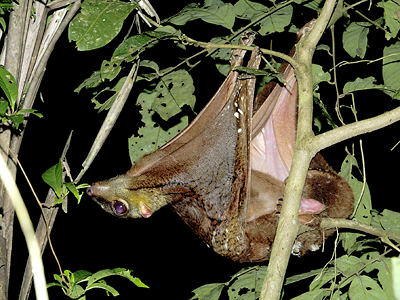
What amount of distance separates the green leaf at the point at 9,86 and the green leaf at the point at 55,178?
1.20 feet

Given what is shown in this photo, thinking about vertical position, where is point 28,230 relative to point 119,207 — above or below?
above

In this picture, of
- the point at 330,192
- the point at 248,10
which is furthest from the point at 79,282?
the point at 248,10

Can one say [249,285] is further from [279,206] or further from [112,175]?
[112,175]

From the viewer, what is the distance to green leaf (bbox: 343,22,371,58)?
3.75m

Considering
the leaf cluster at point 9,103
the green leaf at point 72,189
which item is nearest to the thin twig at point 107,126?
the green leaf at point 72,189

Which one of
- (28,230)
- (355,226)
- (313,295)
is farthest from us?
(313,295)

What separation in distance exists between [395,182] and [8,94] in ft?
28.1

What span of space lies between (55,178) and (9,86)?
489 mm

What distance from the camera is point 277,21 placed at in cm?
359

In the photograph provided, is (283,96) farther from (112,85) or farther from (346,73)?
(346,73)

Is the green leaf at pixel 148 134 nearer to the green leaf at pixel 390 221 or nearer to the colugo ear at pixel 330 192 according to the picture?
the colugo ear at pixel 330 192

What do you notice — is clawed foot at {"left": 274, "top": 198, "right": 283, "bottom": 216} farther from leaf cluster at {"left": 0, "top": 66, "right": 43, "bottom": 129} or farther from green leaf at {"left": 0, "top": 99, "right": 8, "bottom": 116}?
green leaf at {"left": 0, "top": 99, "right": 8, "bottom": 116}

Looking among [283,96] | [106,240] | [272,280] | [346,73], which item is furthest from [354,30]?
[106,240]

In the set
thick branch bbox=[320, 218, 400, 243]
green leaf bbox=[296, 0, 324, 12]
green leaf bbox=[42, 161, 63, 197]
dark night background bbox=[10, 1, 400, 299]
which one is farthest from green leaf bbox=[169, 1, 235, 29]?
thick branch bbox=[320, 218, 400, 243]
